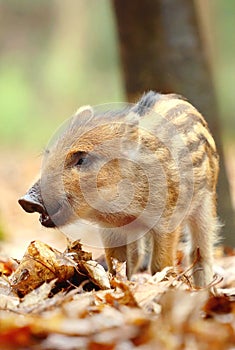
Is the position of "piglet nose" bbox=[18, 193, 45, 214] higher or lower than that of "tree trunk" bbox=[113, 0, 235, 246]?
lower

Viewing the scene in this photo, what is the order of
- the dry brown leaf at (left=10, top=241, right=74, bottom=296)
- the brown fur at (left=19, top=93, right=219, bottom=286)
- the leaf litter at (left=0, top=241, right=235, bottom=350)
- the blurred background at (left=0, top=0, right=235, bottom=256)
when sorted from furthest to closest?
the blurred background at (left=0, top=0, right=235, bottom=256)
the brown fur at (left=19, top=93, right=219, bottom=286)
the dry brown leaf at (left=10, top=241, right=74, bottom=296)
the leaf litter at (left=0, top=241, right=235, bottom=350)

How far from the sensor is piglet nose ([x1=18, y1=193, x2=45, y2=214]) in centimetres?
446

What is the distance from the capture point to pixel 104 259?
5.61m

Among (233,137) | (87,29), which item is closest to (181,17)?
(233,137)

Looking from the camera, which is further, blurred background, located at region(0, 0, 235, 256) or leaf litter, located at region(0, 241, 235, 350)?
blurred background, located at region(0, 0, 235, 256)

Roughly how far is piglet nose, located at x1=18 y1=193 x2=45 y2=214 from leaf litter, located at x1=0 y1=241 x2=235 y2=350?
0.67 m

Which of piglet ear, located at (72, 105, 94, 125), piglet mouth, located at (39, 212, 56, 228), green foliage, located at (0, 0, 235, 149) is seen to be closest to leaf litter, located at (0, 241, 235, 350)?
piglet mouth, located at (39, 212, 56, 228)

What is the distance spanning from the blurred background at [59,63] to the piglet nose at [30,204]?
12.8 metres

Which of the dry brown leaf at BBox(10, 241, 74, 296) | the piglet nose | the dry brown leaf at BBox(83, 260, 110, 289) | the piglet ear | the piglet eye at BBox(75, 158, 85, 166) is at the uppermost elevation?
the piglet ear

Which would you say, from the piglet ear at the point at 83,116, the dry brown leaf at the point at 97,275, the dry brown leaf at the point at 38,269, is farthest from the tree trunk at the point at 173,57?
the dry brown leaf at the point at 38,269

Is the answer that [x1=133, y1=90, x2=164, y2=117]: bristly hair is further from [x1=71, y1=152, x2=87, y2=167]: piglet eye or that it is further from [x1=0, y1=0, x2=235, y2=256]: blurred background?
[x1=0, y1=0, x2=235, y2=256]: blurred background

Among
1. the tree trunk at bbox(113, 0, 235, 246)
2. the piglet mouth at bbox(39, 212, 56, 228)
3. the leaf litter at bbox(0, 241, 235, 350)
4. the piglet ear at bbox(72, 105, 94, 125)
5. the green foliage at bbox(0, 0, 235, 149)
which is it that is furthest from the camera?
the green foliage at bbox(0, 0, 235, 149)

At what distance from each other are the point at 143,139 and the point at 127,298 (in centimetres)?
201

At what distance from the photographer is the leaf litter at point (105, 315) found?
105 inches
